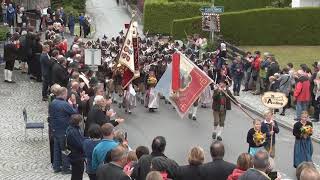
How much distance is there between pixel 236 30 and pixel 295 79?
18500mm

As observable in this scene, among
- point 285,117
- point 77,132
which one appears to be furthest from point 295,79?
point 77,132

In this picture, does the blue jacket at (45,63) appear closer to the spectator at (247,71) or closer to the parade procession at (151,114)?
the parade procession at (151,114)

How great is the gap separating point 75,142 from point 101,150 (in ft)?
7.26

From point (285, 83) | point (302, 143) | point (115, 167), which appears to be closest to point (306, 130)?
point (302, 143)

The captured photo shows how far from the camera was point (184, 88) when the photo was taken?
15969mm

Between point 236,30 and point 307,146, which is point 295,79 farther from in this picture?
point 236,30

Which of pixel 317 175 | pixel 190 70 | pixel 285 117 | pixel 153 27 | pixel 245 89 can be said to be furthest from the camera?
pixel 153 27

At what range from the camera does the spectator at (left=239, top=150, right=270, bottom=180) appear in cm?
947

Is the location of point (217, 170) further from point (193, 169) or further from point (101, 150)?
point (101, 150)

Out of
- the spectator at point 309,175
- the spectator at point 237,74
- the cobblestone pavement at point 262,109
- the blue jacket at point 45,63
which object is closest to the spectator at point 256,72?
the cobblestone pavement at point 262,109

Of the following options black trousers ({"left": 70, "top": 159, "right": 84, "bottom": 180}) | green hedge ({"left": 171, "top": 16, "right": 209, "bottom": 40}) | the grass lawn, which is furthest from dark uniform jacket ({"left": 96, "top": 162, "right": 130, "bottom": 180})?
green hedge ({"left": 171, "top": 16, "right": 209, "bottom": 40})

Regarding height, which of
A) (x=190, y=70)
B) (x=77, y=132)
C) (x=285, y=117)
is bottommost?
(x=285, y=117)

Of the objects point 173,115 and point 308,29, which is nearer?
point 173,115

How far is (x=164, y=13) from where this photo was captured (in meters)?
47.2
